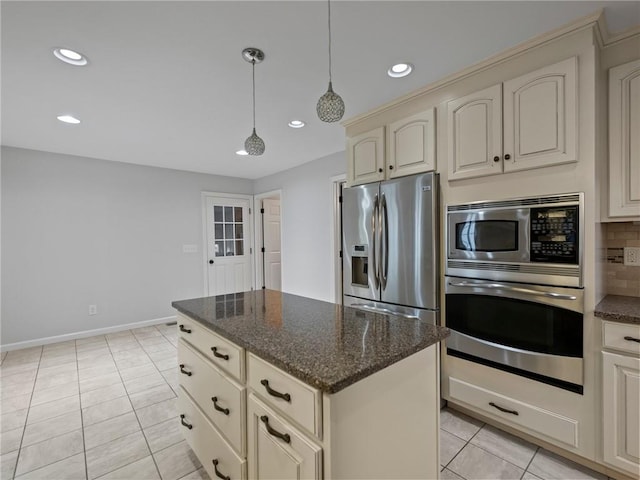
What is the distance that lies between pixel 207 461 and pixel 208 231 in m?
4.04

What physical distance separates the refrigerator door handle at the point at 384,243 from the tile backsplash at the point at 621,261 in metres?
1.37

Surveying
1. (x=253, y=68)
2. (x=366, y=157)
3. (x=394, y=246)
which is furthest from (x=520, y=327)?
(x=253, y=68)

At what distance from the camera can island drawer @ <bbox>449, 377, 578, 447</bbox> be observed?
1655mm

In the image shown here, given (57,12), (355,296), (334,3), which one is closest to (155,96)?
(57,12)

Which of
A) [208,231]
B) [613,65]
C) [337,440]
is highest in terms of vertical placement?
[613,65]

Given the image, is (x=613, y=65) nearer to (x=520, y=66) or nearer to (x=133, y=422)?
(x=520, y=66)

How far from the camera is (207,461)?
61.4 inches

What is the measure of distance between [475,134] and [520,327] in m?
1.23

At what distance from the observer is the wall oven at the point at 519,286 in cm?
161

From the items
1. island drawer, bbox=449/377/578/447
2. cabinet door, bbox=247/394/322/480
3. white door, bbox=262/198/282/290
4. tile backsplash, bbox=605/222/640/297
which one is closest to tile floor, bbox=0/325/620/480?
island drawer, bbox=449/377/578/447

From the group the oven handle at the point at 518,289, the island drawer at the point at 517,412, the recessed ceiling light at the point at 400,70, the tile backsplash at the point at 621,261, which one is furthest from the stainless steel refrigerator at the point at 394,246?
the tile backsplash at the point at 621,261

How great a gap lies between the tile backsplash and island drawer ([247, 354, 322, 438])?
2.13 m

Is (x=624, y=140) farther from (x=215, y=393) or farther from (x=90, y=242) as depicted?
(x=90, y=242)

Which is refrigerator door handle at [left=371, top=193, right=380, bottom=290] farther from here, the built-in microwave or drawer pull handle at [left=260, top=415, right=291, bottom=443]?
drawer pull handle at [left=260, top=415, right=291, bottom=443]
